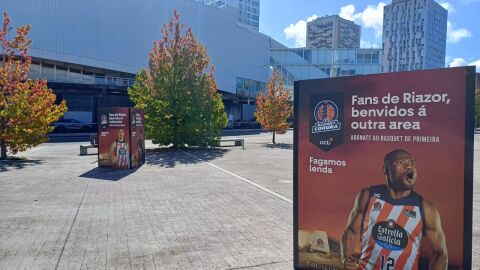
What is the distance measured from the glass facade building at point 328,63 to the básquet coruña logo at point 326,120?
66.2 m

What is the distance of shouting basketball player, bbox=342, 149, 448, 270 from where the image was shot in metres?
3.25

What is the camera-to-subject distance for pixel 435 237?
323cm

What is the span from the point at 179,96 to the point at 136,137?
747cm

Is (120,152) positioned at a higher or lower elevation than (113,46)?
lower

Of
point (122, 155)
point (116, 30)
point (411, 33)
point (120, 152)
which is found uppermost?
point (411, 33)

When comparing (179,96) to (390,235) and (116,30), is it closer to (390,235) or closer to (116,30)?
(390,235)

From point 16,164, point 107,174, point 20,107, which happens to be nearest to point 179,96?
point 20,107

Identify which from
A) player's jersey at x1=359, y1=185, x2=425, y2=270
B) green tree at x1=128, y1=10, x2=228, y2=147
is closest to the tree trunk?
green tree at x1=128, y1=10, x2=228, y2=147

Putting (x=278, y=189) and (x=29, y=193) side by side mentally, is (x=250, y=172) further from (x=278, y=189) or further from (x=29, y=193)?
(x=29, y=193)

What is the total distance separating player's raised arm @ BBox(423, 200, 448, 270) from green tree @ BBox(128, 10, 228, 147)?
1865 cm

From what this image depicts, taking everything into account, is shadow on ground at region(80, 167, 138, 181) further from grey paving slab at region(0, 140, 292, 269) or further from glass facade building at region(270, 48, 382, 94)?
glass facade building at region(270, 48, 382, 94)

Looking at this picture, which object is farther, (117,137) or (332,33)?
(332,33)

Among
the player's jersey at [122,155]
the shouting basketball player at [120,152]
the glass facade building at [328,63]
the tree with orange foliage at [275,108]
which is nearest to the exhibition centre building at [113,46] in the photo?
the glass facade building at [328,63]

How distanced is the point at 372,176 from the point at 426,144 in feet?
1.88
